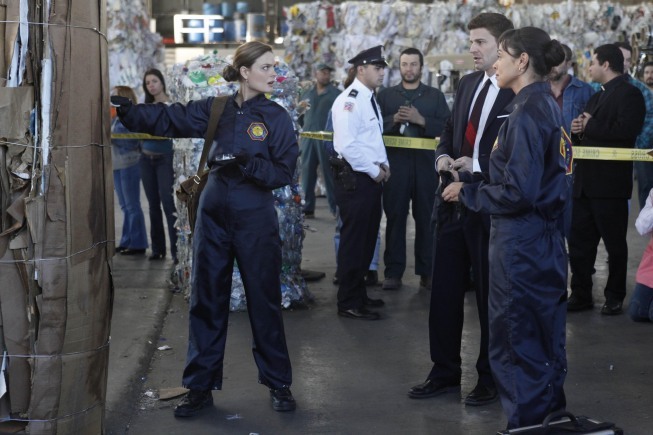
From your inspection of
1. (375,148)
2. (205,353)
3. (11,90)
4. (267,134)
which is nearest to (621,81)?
(375,148)

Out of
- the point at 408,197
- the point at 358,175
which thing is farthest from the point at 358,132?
the point at 408,197

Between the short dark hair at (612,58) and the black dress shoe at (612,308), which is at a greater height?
the short dark hair at (612,58)

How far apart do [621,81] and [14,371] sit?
4.97 m

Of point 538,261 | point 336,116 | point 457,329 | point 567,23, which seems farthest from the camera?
point 567,23

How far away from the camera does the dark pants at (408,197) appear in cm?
803

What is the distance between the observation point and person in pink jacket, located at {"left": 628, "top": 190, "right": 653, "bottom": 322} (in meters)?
5.84

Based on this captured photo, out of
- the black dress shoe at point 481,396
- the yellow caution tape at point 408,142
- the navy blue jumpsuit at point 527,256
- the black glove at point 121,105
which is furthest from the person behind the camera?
the yellow caution tape at point 408,142

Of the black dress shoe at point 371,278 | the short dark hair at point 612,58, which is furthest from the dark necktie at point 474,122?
the black dress shoe at point 371,278

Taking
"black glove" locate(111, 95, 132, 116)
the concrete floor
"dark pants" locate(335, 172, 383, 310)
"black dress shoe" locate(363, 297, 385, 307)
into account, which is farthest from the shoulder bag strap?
"black dress shoe" locate(363, 297, 385, 307)

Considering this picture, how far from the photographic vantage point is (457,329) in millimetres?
5250

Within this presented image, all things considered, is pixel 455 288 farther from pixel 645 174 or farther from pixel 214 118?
pixel 645 174

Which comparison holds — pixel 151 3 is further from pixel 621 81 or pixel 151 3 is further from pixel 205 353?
pixel 205 353

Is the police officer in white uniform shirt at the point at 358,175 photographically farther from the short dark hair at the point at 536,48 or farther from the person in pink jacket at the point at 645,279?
the short dark hair at the point at 536,48

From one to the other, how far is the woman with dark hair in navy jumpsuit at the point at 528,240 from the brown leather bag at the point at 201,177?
4.47ft
